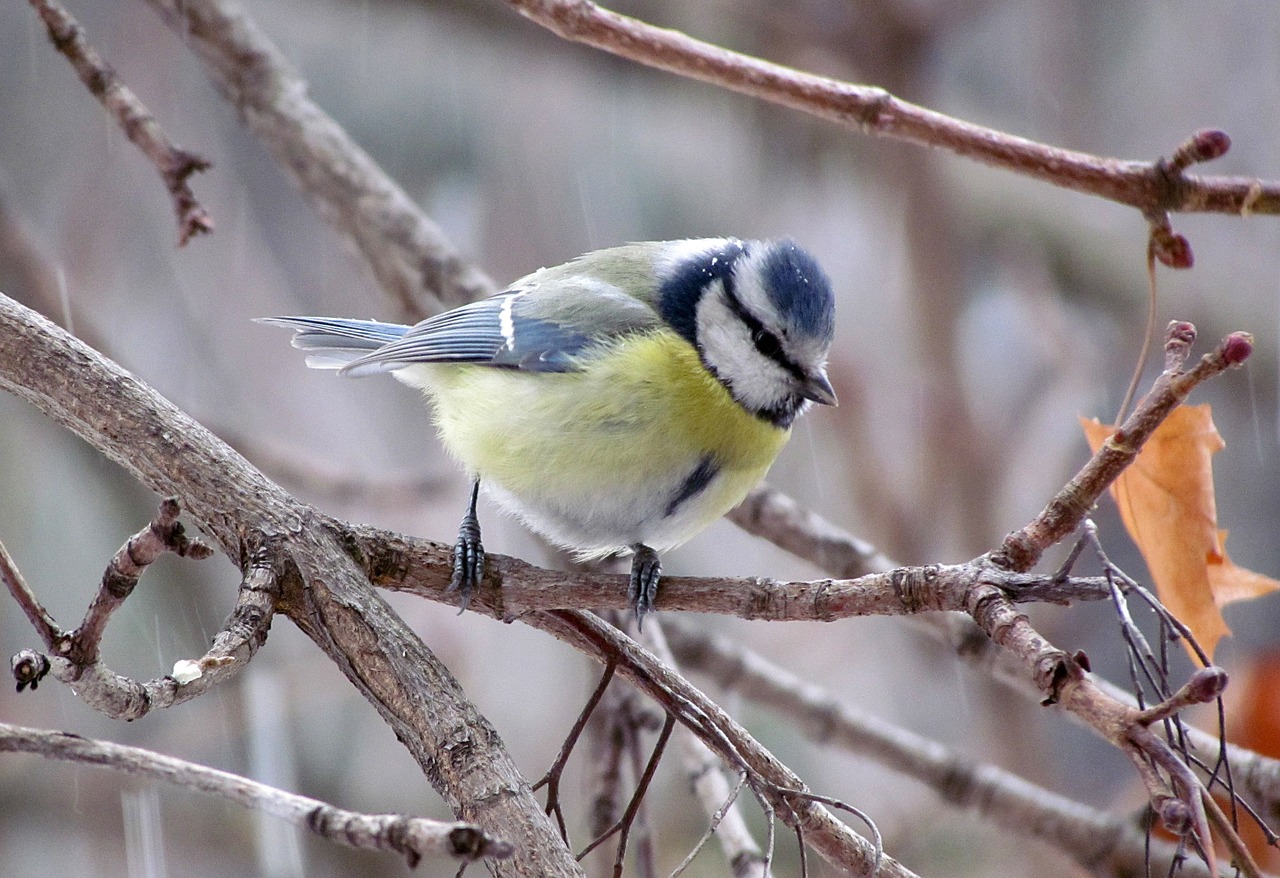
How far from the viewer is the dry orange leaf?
115cm

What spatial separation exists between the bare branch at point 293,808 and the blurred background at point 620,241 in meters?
1.77

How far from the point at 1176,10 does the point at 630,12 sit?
223 centimetres

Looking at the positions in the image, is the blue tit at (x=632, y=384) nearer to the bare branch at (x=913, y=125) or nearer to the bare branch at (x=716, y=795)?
the bare branch at (x=716, y=795)

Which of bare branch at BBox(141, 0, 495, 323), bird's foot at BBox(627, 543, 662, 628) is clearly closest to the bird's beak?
bird's foot at BBox(627, 543, 662, 628)

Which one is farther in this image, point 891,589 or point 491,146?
point 491,146

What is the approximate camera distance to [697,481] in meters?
1.60

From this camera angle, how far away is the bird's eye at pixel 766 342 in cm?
169

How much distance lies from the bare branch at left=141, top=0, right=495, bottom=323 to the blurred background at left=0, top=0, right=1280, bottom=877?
540 millimetres

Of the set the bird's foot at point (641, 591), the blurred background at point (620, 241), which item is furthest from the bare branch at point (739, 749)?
the blurred background at point (620, 241)

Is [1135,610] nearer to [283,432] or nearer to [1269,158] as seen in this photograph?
[1269,158]

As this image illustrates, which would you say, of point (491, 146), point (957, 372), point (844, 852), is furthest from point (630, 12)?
point (844, 852)

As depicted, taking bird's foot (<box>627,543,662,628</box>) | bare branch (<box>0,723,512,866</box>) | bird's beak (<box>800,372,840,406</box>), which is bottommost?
bare branch (<box>0,723,512,866</box>)

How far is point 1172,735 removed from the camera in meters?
0.87

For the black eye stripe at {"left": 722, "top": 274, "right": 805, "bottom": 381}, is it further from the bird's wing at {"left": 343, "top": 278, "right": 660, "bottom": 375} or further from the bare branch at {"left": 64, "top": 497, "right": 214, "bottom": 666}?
the bare branch at {"left": 64, "top": 497, "right": 214, "bottom": 666}
